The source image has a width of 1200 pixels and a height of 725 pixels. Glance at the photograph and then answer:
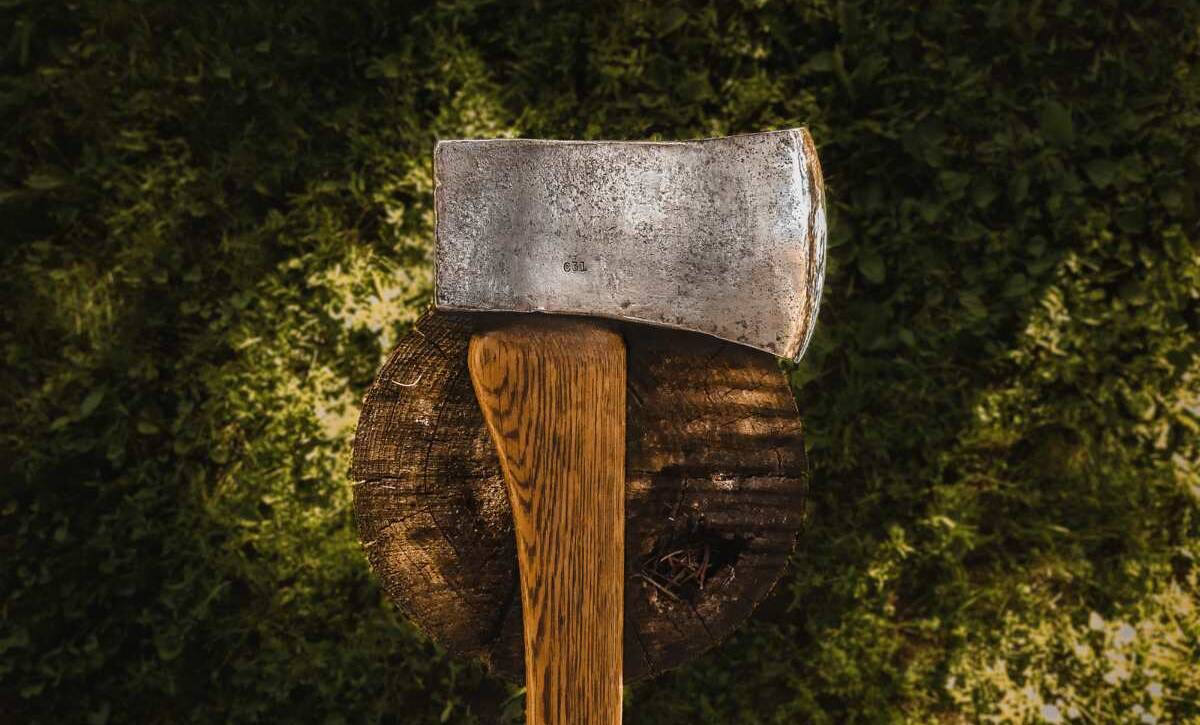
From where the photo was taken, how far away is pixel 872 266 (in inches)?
99.7

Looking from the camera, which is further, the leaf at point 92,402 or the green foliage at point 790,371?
the leaf at point 92,402

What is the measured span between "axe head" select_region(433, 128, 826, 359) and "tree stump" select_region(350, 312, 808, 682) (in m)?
0.23

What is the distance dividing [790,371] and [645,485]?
0.94 meters

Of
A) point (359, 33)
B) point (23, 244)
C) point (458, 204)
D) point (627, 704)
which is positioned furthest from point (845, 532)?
point (23, 244)

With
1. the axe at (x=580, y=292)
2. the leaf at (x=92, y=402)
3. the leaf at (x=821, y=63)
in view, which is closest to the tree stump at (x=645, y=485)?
the axe at (x=580, y=292)

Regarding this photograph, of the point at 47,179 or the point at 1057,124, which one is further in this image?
the point at 47,179

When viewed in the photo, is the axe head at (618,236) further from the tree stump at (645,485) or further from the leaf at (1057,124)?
the leaf at (1057,124)

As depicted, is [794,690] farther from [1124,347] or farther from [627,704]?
[1124,347]

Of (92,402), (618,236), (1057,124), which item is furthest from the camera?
(92,402)

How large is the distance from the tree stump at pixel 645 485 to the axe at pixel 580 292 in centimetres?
23

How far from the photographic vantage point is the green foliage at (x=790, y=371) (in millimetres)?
2531

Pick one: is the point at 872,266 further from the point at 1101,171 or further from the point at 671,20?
the point at 671,20

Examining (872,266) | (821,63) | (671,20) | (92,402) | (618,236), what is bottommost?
(92,402)

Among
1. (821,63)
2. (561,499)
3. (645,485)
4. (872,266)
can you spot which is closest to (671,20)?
(821,63)
